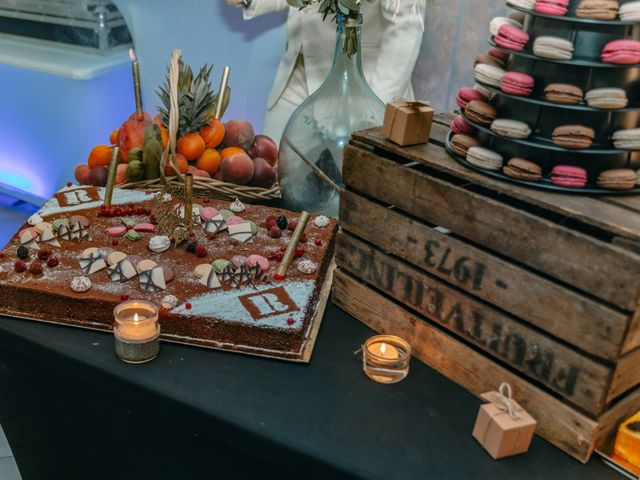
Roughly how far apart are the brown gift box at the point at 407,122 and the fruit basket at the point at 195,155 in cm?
60

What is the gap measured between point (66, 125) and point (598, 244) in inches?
112

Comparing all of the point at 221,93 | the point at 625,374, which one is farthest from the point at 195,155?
the point at 625,374

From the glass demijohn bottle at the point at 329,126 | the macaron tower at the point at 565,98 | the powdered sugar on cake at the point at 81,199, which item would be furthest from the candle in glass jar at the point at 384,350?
the powdered sugar on cake at the point at 81,199

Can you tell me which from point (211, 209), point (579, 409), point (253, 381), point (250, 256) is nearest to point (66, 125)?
point (211, 209)

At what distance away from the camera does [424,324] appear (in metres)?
1.10

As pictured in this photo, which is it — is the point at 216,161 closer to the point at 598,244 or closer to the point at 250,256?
the point at 250,256

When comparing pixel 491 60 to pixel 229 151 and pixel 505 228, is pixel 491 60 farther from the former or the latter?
pixel 229 151

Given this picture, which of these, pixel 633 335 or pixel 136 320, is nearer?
pixel 633 335

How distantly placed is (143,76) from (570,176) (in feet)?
8.48

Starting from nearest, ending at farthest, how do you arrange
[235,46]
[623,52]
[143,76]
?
[623,52]
[235,46]
[143,76]

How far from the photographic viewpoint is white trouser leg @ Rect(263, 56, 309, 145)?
8.25 ft

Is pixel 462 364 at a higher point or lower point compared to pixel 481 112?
lower

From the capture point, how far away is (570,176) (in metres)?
0.90

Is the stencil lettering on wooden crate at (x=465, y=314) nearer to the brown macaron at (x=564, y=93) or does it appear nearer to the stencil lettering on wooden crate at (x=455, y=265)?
the stencil lettering on wooden crate at (x=455, y=265)
